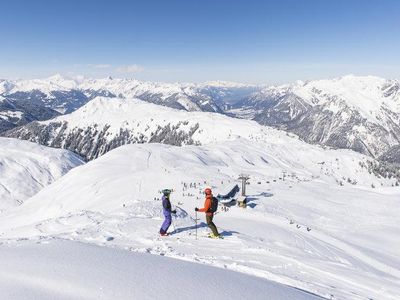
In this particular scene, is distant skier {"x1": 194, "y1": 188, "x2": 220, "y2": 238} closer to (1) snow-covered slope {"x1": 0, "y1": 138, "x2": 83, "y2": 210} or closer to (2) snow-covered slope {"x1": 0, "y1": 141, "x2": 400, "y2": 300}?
(2) snow-covered slope {"x1": 0, "y1": 141, "x2": 400, "y2": 300}

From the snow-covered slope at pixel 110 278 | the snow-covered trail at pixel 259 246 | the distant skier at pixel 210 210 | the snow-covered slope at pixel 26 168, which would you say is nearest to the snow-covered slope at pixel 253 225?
the snow-covered trail at pixel 259 246

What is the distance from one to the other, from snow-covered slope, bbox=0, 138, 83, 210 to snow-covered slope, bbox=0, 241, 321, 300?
110 meters

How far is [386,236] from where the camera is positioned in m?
26.6

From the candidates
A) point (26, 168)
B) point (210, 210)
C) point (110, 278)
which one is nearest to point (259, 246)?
point (210, 210)

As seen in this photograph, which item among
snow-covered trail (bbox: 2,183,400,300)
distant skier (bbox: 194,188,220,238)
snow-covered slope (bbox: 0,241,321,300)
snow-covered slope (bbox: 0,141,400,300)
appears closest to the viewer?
snow-covered slope (bbox: 0,241,321,300)

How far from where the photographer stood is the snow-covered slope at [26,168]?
119125mm

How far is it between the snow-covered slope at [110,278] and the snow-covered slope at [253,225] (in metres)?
3.42

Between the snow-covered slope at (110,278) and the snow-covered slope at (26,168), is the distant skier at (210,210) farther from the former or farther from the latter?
the snow-covered slope at (26,168)

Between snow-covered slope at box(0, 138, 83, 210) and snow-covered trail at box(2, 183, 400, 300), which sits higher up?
snow-covered trail at box(2, 183, 400, 300)

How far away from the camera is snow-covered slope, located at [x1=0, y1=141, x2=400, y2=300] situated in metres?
14.8

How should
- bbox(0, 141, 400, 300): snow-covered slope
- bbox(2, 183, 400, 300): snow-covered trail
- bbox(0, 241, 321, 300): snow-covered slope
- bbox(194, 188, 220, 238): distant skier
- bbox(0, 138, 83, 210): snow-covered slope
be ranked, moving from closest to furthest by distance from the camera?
bbox(0, 241, 321, 300): snow-covered slope
bbox(2, 183, 400, 300): snow-covered trail
bbox(0, 141, 400, 300): snow-covered slope
bbox(194, 188, 220, 238): distant skier
bbox(0, 138, 83, 210): snow-covered slope

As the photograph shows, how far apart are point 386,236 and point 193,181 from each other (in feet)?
62.0

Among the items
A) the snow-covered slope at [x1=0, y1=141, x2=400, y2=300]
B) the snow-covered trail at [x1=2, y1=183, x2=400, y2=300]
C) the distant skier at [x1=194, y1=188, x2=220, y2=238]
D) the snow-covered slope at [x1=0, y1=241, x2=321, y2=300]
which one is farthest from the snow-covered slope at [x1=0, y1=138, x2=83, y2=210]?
the snow-covered slope at [x1=0, y1=241, x2=321, y2=300]

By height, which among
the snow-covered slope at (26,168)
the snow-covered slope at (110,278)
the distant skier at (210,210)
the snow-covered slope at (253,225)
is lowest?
the snow-covered slope at (26,168)
